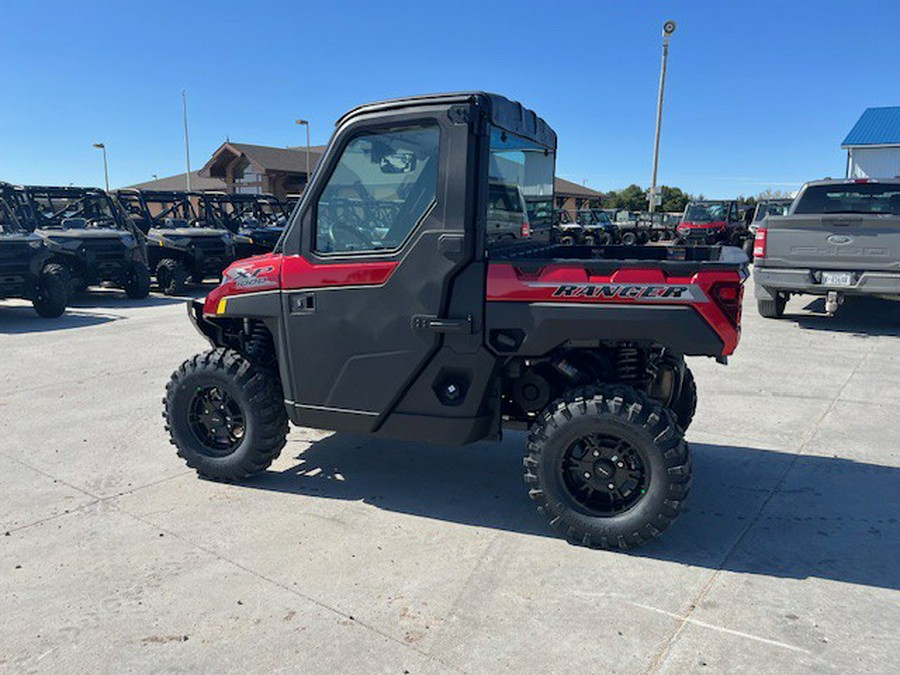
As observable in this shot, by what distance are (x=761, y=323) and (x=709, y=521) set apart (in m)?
7.49

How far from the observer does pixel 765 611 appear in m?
2.88

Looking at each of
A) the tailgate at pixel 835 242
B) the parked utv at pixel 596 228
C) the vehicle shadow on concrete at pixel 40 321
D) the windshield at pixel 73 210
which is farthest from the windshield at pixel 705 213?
the vehicle shadow on concrete at pixel 40 321

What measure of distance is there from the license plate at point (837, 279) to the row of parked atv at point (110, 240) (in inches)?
408

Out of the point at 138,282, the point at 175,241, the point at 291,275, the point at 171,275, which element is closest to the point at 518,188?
the point at 291,275

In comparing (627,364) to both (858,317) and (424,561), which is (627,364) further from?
(858,317)

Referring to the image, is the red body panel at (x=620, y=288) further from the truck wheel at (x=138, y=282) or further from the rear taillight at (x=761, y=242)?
the truck wheel at (x=138, y=282)

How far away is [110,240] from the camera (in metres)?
13.0

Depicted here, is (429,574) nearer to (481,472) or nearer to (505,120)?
(481,472)

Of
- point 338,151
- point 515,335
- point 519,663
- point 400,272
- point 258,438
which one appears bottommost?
point 519,663

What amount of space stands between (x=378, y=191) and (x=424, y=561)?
6.32 ft

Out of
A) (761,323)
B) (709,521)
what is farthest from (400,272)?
(761,323)

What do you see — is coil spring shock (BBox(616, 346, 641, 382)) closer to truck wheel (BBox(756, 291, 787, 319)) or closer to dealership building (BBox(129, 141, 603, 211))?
truck wheel (BBox(756, 291, 787, 319))

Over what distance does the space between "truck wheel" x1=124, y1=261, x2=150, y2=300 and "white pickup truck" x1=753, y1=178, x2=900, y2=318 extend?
11.3 m

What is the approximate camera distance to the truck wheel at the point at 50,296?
11.0 meters
